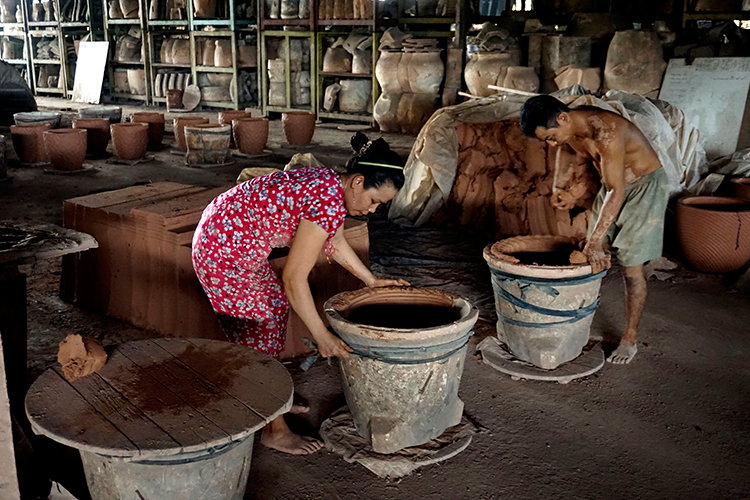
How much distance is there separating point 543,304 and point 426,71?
22.7ft

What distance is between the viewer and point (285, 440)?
2480 mm

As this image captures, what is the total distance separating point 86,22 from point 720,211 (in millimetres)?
13406

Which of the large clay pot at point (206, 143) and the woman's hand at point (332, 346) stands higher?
the large clay pot at point (206, 143)

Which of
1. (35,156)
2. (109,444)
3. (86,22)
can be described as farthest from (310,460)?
(86,22)

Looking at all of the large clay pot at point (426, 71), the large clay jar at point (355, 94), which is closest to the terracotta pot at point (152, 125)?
the large clay jar at point (355, 94)

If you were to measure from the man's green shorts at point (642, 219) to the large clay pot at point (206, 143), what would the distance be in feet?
18.7

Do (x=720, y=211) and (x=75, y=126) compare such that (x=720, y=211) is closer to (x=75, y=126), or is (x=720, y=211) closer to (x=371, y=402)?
(x=371, y=402)

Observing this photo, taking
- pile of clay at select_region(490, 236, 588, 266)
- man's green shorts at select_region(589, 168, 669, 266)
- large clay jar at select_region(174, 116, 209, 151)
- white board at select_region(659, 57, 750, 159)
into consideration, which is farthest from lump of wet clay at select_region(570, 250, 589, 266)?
large clay jar at select_region(174, 116, 209, 151)

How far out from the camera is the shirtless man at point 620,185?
9.95 feet

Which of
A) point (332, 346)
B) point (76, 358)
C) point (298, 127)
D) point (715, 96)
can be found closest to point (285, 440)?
point (332, 346)

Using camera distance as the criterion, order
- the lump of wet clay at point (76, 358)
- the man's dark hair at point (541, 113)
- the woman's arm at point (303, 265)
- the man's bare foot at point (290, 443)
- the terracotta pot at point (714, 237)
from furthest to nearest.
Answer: the terracotta pot at point (714, 237)
the man's dark hair at point (541, 113)
the man's bare foot at point (290, 443)
the woman's arm at point (303, 265)
the lump of wet clay at point (76, 358)

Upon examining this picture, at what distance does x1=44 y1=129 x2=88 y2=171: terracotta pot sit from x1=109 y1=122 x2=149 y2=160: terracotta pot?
480 millimetres

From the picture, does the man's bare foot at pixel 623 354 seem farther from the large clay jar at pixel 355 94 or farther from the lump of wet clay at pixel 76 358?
the large clay jar at pixel 355 94

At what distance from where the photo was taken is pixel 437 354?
2234 mm
